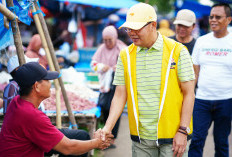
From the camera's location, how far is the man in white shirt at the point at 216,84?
12.3 ft

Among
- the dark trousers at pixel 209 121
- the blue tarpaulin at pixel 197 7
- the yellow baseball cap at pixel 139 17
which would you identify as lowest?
the dark trousers at pixel 209 121

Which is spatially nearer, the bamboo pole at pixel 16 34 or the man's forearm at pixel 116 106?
the man's forearm at pixel 116 106

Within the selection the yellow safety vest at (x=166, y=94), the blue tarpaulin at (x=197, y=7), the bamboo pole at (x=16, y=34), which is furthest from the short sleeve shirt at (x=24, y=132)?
the blue tarpaulin at (x=197, y=7)

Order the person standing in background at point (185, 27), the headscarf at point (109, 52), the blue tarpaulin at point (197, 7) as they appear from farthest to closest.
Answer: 1. the blue tarpaulin at point (197, 7)
2. the headscarf at point (109, 52)
3. the person standing in background at point (185, 27)

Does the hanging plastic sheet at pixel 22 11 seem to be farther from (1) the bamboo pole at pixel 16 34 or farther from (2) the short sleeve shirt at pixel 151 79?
(2) the short sleeve shirt at pixel 151 79

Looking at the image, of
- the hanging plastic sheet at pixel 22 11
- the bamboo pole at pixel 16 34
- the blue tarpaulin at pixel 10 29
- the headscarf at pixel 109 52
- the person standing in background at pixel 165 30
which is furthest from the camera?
the person standing in background at pixel 165 30

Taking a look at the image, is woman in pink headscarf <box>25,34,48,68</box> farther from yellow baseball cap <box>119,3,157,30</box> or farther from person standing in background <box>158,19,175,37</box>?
yellow baseball cap <box>119,3,157,30</box>

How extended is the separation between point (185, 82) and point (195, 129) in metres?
1.63

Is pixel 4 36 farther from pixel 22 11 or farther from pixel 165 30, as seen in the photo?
pixel 165 30

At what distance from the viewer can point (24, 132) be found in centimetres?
244

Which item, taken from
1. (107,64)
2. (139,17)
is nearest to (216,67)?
(139,17)

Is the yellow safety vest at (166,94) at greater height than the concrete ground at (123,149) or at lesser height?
greater

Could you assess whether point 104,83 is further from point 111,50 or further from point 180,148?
point 180,148

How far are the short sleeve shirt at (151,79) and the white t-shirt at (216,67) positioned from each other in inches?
57.4
